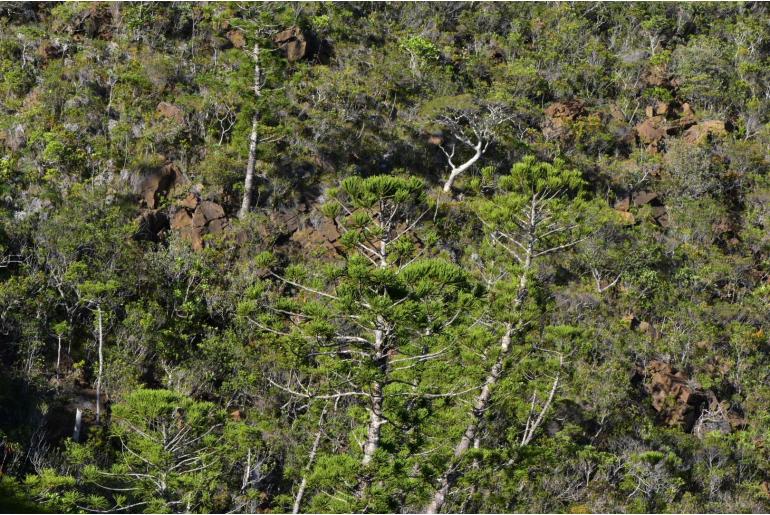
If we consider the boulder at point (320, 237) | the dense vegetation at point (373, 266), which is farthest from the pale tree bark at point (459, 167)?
the boulder at point (320, 237)

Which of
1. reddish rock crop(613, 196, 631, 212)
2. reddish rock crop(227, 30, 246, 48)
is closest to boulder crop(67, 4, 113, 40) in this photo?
reddish rock crop(227, 30, 246, 48)

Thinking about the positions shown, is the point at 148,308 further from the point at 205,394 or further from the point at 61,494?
the point at 61,494

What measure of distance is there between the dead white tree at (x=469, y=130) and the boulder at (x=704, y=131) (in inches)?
379

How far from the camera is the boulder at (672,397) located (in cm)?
1939

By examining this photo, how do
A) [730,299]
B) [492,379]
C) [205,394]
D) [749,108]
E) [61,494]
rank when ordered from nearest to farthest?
[61,494] < [492,379] < [205,394] < [730,299] < [749,108]

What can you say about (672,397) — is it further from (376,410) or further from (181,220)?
(181,220)

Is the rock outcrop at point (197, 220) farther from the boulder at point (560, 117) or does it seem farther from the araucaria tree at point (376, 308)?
the boulder at point (560, 117)

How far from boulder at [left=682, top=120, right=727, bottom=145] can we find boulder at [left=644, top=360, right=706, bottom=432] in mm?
13550

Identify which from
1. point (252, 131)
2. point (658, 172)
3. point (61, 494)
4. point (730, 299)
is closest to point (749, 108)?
point (658, 172)

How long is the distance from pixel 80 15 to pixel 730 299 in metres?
26.1

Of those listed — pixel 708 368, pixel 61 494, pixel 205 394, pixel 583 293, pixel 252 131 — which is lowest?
pixel 708 368

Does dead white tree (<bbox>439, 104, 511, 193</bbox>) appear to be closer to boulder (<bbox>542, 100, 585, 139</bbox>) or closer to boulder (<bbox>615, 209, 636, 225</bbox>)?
boulder (<bbox>542, 100, 585, 139</bbox>)

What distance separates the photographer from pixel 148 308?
16.6m

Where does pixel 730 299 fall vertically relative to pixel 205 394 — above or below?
below
